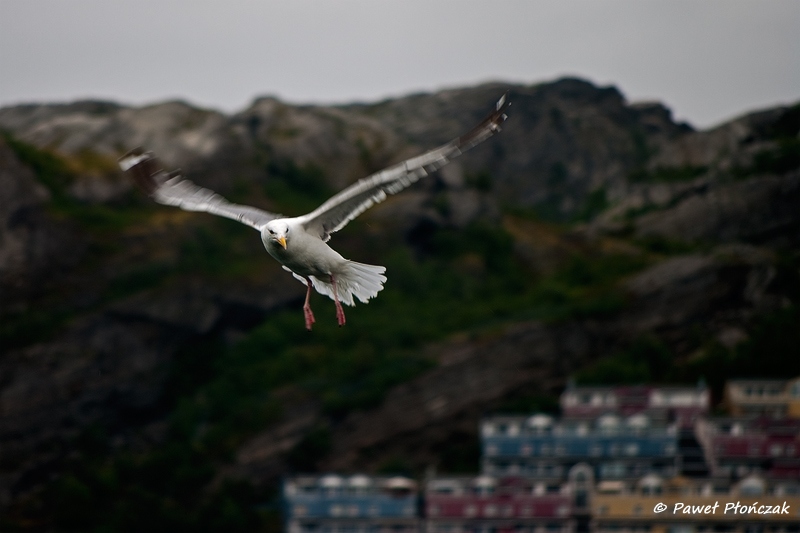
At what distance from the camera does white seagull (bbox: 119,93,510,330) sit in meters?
18.3

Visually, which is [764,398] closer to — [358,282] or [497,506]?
[497,506]

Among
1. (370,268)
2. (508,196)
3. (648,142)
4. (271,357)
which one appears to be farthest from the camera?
(648,142)

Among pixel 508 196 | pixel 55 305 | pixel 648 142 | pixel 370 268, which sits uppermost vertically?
pixel 648 142

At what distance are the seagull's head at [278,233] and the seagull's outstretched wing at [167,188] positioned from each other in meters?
1.92

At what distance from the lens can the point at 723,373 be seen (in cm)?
Result: 6306

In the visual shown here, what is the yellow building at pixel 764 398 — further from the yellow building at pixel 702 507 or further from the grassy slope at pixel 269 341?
the yellow building at pixel 702 507

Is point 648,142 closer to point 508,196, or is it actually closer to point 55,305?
point 508,196

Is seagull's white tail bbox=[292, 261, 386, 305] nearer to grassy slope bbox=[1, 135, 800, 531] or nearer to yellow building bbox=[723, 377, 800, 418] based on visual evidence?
grassy slope bbox=[1, 135, 800, 531]

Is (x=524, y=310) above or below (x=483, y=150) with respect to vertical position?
below

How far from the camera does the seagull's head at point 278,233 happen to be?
1893 centimetres

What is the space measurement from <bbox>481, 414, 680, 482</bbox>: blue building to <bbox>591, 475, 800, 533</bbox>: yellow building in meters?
4.03

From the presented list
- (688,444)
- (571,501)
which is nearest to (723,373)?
(688,444)

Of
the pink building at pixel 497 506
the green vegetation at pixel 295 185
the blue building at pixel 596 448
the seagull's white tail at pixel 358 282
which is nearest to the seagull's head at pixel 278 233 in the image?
the seagull's white tail at pixel 358 282

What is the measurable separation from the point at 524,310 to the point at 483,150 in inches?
2261
